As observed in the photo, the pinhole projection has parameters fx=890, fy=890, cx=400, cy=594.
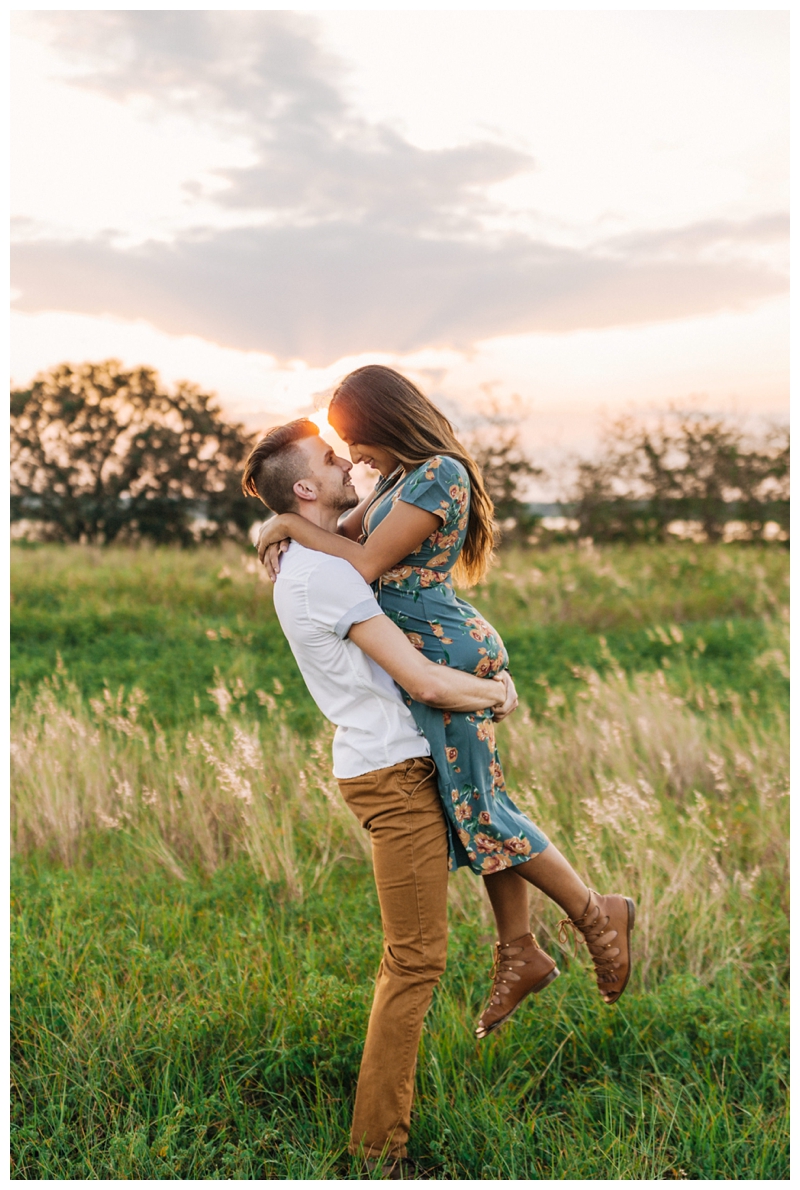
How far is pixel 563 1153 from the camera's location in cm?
285

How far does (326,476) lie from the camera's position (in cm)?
283

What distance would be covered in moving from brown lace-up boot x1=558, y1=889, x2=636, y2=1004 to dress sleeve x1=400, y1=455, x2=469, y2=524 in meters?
1.44

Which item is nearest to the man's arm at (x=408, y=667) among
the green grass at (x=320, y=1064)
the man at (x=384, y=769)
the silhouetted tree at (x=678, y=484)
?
the man at (x=384, y=769)

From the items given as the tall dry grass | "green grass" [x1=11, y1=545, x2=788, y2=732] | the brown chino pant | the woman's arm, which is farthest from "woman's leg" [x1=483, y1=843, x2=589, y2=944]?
"green grass" [x1=11, y1=545, x2=788, y2=732]

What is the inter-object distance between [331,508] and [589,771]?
11.1ft

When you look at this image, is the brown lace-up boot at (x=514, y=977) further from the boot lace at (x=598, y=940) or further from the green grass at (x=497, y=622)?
the green grass at (x=497, y=622)

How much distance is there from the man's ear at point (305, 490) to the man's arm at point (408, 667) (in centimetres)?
47

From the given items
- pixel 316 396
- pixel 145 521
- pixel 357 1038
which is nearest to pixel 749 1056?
pixel 357 1038

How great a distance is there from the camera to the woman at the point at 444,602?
2.75 m

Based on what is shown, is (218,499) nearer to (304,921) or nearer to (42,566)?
(42,566)

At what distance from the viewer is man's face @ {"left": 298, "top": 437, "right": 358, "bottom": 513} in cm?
282

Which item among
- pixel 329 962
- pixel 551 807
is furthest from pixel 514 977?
pixel 551 807

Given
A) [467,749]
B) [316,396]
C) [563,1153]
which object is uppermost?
[316,396]

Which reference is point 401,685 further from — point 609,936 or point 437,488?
point 609,936
